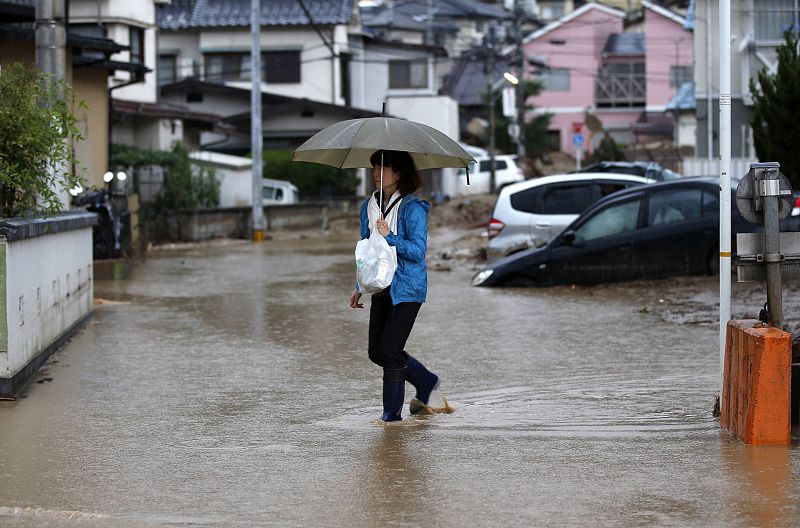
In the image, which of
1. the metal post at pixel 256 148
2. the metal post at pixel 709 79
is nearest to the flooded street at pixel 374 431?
the metal post at pixel 256 148

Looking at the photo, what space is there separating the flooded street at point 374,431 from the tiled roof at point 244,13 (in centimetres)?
3587

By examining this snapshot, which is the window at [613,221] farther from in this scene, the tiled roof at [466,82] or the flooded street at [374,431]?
the tiled roof at [466,82]

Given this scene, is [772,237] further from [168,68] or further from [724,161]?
[168,68]

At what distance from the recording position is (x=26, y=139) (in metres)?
9.55

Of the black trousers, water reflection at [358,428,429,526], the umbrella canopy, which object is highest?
the umbrella canopy

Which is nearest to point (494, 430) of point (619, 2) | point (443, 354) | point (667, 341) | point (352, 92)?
point (443, 354)

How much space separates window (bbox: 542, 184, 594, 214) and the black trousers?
11.8 m

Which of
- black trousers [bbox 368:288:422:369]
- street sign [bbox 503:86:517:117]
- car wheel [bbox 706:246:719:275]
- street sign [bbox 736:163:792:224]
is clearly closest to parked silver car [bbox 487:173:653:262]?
car wheel [bbox 706:246:719:275]

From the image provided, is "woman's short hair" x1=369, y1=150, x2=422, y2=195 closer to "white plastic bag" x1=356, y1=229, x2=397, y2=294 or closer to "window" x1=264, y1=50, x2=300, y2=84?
"white plastic bag" x1=356, y1=229, x2=397, y2=294

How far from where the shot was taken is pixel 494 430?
7852 mm

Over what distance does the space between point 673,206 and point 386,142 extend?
9765 mm

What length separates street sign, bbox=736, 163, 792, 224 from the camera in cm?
729

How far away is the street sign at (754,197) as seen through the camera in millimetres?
7293

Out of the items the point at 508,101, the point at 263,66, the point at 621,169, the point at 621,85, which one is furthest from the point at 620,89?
the point at 621,169
